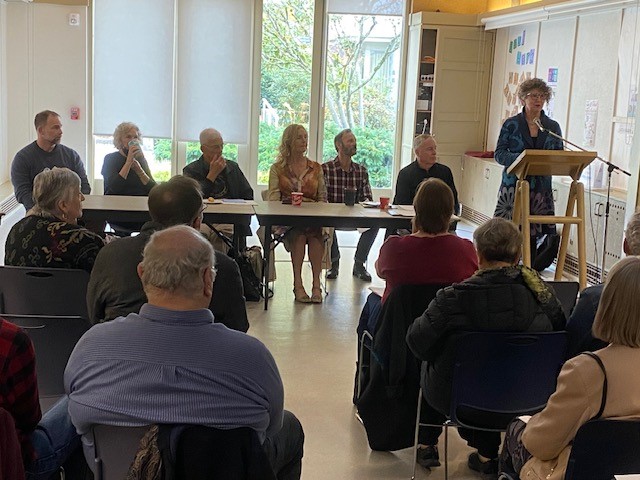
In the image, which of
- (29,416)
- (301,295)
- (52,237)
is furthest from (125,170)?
(29,416)

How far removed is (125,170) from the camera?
21.6 feet

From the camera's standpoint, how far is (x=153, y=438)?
2004mm

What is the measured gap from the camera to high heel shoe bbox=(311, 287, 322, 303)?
6293mm

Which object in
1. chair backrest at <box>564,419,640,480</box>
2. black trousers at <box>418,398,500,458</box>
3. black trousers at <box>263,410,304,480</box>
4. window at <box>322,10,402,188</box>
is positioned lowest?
black trousers at <box>418,398,500,458</box>

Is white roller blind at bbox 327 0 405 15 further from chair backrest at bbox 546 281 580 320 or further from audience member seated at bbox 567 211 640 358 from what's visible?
audience member seated at bbox 567 211 640 358

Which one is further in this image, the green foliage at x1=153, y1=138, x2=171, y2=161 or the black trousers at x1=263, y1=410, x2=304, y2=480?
the green foliage at x1=153, y1=138, x2=171, y2=161

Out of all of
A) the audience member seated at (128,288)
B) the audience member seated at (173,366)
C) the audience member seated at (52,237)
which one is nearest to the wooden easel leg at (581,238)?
the audience member seated at (128,288)

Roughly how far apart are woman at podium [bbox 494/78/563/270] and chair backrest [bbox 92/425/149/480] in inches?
181

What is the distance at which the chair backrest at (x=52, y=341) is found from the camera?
3484mm

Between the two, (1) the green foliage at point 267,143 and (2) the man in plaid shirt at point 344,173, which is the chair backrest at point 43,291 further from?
(1) the green foliage at point 267,143

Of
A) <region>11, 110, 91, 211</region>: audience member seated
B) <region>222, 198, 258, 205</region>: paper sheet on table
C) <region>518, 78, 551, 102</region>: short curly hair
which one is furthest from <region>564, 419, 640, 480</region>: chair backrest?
<region>11, 110, 91, 211</region>: audience member seated

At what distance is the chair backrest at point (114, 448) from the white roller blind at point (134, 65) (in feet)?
27.9

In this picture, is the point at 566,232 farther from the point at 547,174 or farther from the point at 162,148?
the point at 162,148

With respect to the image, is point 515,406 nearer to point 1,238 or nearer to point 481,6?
point 1,238
